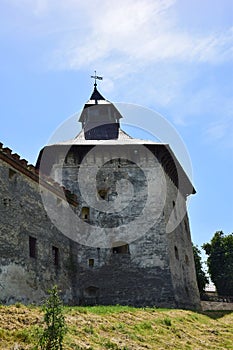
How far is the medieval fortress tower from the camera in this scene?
1555cm

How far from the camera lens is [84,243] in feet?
65.8

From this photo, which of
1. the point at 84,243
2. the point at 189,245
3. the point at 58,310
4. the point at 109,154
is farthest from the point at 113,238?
the point at 58,310

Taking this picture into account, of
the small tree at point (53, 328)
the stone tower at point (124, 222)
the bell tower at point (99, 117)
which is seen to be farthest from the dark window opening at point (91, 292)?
the small tree at point (53, 328)

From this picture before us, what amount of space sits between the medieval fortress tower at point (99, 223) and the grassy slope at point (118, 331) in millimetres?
3562

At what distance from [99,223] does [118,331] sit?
9389 mm

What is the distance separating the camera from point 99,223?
20500 millimetres

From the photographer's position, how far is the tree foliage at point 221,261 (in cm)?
3048

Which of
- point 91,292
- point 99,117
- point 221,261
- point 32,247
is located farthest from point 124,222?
point 221,261

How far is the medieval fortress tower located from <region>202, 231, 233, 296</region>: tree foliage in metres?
8.10

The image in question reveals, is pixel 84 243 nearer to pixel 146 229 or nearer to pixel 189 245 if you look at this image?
pixel 146 229

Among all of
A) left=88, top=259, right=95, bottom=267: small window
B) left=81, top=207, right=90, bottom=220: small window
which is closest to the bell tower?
left=81, top=207, right=90, bottom=220: small window

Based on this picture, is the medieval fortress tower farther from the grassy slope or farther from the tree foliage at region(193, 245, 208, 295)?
the tree foliage at region(193, 245, 208, 295)

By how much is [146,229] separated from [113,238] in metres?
1.66

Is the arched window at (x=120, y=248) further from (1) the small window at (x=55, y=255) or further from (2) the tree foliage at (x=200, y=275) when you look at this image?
(2) the tree foliage at (x=200, y=275)
